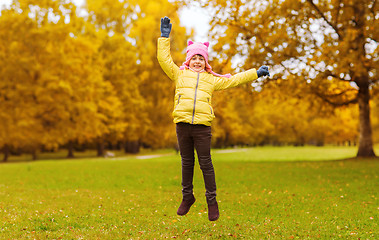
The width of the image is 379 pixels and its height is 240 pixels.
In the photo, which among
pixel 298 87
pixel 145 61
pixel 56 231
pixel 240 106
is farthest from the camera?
pixel 240 106

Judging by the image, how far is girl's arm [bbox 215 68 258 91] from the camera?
5559mm

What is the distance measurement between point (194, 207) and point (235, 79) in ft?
13.0

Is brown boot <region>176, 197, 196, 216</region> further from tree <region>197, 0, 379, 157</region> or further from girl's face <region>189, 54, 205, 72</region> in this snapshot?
tree <region>197, 0, 379, 157</region>

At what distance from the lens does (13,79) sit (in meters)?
26.1

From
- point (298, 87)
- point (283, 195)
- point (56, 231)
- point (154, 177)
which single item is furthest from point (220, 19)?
point (56, 231)

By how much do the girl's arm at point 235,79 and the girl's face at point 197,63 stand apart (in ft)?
0.98

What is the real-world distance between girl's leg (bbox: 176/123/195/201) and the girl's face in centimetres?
89

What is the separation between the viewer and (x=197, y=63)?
5.55 meters

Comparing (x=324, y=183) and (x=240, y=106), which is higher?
(x=240, y=106)

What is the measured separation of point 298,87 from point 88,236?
47.4 ft

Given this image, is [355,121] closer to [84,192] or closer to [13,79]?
[13,79]

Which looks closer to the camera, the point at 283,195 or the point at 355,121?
the point at 283,195

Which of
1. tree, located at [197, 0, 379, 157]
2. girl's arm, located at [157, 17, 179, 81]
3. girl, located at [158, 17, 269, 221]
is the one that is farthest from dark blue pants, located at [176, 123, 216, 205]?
tree, located at [197, 0, 379, 157]

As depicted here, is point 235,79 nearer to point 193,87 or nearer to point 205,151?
point 193,87
